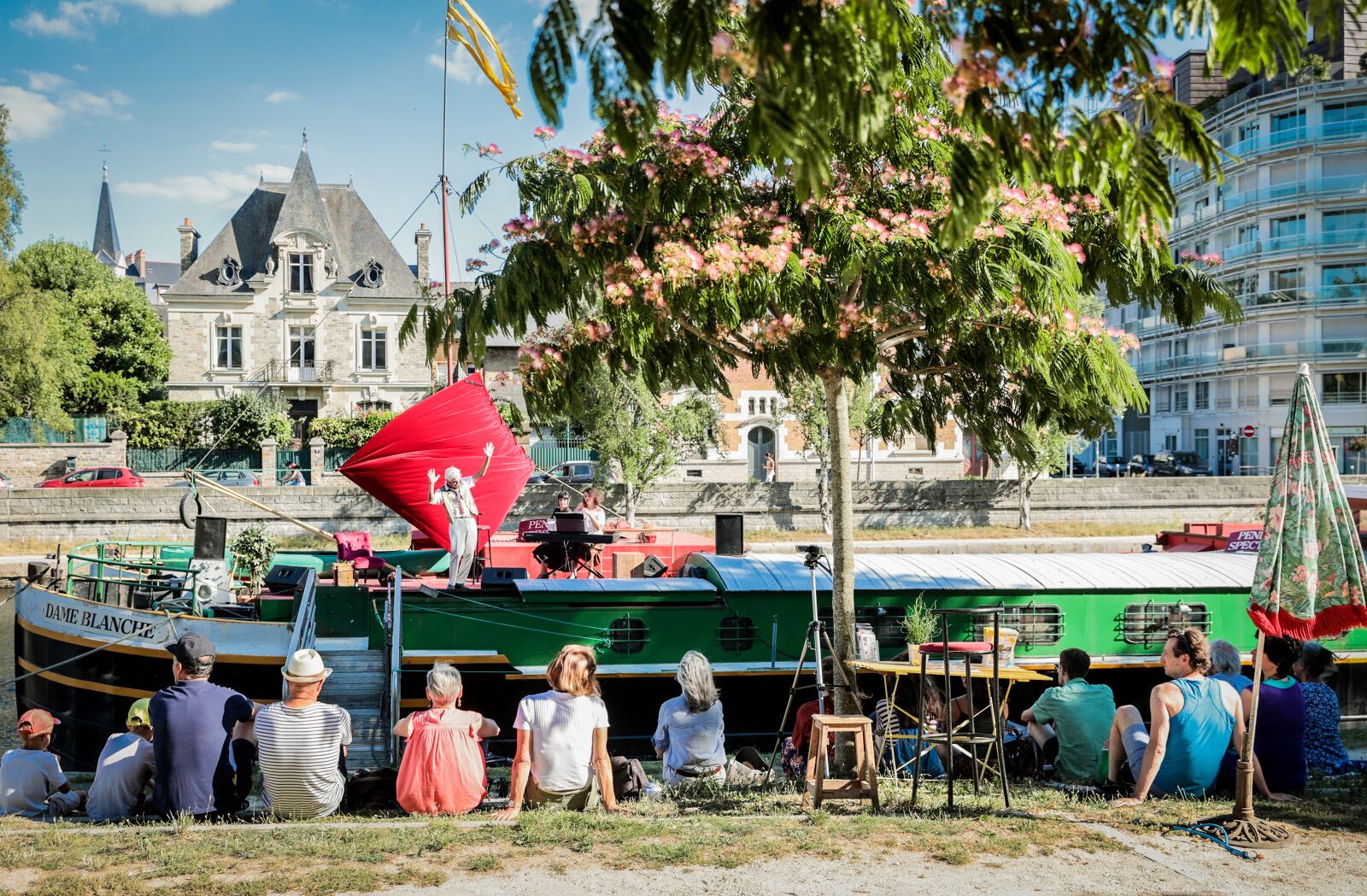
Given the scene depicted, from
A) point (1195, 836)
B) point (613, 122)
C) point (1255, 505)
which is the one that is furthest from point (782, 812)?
point (1255, 505)

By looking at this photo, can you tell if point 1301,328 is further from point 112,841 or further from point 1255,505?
point 112,841

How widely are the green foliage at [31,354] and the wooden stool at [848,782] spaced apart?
35216 millimetres

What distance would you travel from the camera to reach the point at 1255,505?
132 feet

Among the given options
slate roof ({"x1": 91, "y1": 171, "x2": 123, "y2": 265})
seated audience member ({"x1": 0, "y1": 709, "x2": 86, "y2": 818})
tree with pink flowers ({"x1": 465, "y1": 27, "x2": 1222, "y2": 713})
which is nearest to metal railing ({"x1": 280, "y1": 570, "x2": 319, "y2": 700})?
seated audience member ({"x1": 0, "y1": 709, "x2": 86, "y2": 818})

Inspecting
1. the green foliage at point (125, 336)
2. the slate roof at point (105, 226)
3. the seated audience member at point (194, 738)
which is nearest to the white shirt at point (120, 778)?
the seated audience member at point (194, 738)

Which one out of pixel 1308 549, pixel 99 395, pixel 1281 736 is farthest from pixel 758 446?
pixel 1308 549

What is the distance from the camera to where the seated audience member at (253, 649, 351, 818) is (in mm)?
7898

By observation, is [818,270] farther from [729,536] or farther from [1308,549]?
[729,536]

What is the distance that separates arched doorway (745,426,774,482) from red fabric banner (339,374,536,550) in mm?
36148

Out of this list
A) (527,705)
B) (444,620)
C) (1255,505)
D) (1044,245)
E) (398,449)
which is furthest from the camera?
(1255,505)

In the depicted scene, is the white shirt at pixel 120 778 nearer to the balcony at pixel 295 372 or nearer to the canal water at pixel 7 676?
the canal water at pixel 7 676

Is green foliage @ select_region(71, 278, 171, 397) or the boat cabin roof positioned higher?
green foliage @ select_region(71, 278, 171, 397)

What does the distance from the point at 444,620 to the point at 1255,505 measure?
1396 inches

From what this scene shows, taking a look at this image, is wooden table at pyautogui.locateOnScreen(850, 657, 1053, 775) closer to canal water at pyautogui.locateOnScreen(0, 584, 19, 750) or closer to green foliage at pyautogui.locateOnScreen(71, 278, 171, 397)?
canal water at pyautogui.locateOnScreen(0, 584, 19, 750)
